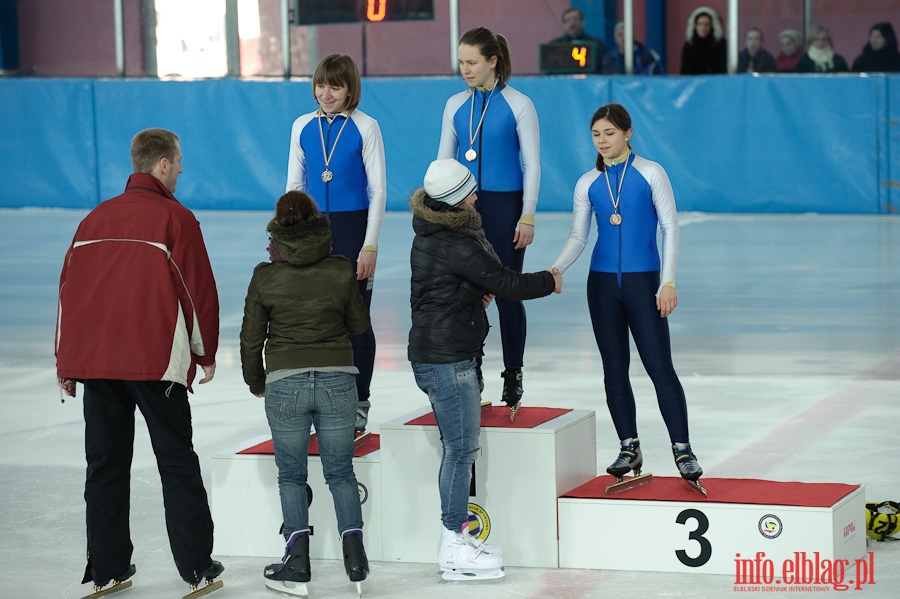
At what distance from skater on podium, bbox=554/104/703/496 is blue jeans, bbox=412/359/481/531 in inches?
21.9

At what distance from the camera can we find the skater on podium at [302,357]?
461cm

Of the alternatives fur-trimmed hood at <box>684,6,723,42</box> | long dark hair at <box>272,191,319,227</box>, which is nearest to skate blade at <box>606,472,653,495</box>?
long dark hair at <box>272,191,319,227</box>

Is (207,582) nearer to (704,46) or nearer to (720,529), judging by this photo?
(720,529)

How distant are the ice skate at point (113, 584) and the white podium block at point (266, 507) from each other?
503 millimetres

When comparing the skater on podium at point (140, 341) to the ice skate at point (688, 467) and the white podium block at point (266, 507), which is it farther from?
the ice skate at point (688, 467)

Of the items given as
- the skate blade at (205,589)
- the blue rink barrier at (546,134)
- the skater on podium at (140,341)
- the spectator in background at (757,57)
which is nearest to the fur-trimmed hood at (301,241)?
the skater on podium at (140,341)

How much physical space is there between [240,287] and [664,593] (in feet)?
25.2

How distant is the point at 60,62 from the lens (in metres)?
20.1

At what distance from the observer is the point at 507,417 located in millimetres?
5246

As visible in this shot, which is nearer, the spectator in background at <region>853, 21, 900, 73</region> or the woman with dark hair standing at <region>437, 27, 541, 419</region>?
the woman with dark hair standing at <region>437, 27, 541, 419</region>

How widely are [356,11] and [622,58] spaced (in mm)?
3542

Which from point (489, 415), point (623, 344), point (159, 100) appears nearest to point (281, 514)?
point (489, 415)

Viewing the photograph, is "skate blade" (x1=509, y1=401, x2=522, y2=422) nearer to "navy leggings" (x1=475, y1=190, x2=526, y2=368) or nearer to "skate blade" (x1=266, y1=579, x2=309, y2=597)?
"navy leggings" (x1=475, y1=190, x2=526, y2=368)

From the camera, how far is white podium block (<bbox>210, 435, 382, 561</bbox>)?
5152mm
